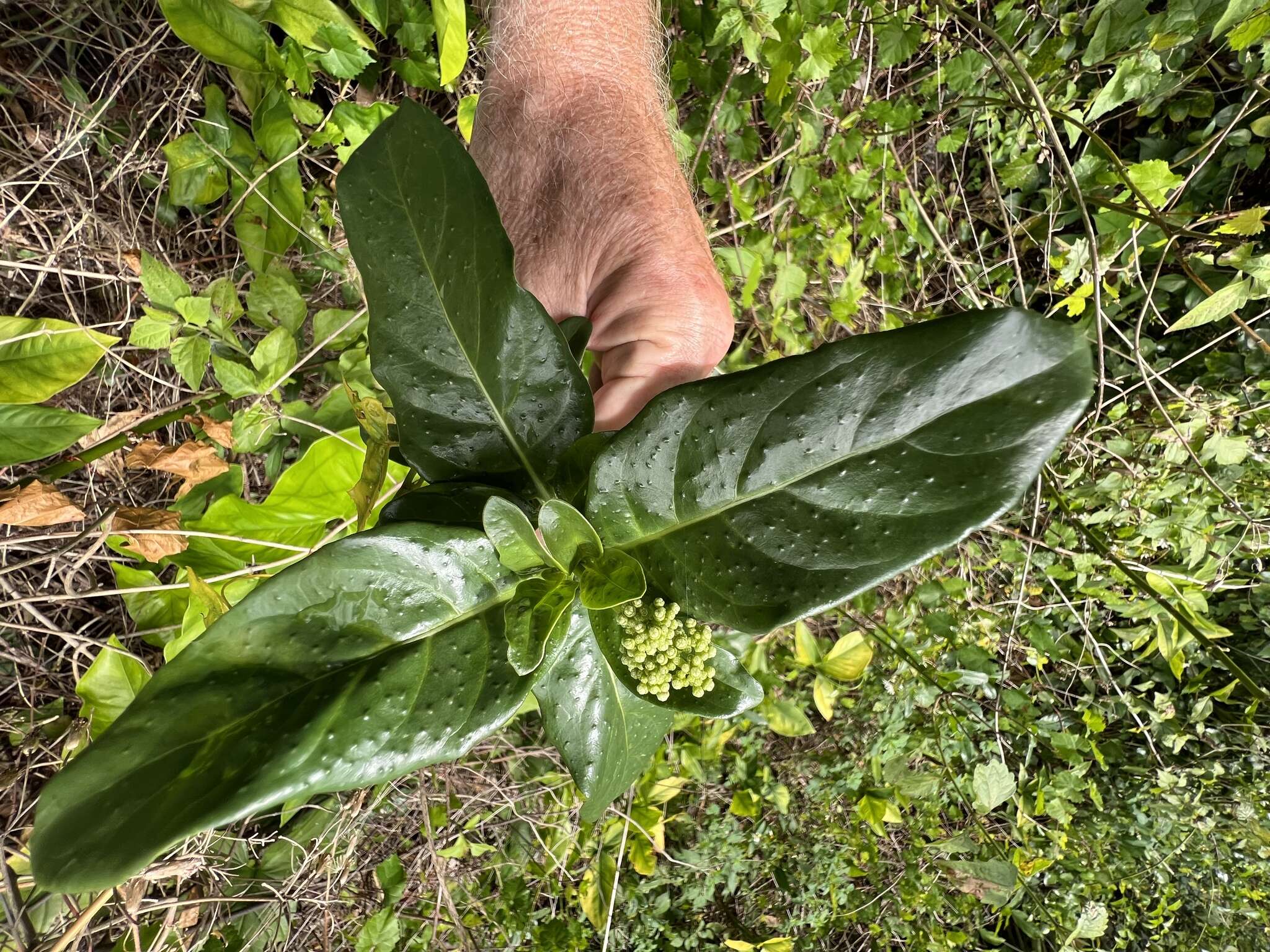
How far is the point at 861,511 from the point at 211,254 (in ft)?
5.70

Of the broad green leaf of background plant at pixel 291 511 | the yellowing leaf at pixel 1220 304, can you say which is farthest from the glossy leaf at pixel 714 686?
the yellowing leaf at pixel 1220 304

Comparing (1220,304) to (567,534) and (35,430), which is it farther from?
(35,430)

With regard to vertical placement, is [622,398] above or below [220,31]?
below

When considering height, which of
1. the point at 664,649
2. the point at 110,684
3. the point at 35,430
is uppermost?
the point at 35,430

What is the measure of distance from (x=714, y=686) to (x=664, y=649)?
108 millimetres

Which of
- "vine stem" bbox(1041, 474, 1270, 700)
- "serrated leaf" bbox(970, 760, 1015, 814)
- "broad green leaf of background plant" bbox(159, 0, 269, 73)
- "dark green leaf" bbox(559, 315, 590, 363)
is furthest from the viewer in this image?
"serrated leaf" bbox(970, 760, 1015, 814)

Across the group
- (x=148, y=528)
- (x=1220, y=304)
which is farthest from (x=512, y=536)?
(x=1220, y=304)

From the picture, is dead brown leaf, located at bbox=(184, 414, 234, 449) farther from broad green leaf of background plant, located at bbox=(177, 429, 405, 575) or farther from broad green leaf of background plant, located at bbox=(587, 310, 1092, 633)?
broad green leaf of background plant, located at bbox=(587, 310, 1092, 633)

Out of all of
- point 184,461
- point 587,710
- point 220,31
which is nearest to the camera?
point 587,710

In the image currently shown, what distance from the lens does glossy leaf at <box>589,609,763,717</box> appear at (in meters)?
0.81

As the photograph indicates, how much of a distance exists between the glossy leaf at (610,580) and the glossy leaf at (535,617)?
2 centimetres

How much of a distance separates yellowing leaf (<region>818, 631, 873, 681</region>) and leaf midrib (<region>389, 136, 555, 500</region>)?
4.48 feet

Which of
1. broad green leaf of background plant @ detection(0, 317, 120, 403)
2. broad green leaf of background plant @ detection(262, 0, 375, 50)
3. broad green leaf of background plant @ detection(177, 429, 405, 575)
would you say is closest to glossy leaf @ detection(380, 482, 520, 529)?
broad green leaf of background plant @ detection(177, 429, 405, 575)

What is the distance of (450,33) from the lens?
114 centimetres
